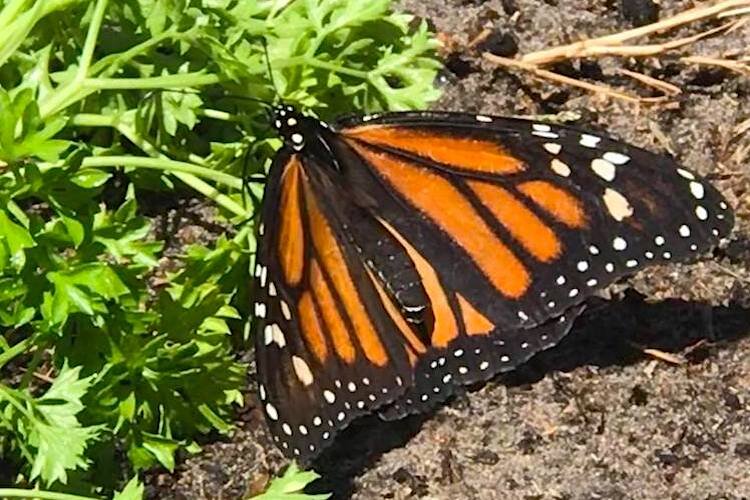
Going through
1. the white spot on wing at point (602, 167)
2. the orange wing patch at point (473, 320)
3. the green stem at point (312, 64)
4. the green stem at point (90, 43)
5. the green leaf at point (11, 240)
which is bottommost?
the orange wing patch at point (473, 320)

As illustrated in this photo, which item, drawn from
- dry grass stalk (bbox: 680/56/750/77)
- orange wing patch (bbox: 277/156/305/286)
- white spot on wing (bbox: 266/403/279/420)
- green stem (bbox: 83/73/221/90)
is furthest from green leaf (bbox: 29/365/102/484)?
dry grass stalk (bbox: 680/56/750/77)

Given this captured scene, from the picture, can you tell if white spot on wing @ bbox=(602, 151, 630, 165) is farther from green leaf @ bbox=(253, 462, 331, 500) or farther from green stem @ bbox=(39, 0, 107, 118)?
green stem @ bbox=(39, 0, 107, 118)

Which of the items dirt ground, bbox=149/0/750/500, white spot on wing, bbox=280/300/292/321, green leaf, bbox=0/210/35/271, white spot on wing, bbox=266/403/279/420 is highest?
green leaf, bbox=0/210/35/271

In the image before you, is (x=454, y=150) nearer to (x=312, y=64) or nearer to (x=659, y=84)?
(x=312, y=64)

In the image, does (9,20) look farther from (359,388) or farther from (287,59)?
(359,388)

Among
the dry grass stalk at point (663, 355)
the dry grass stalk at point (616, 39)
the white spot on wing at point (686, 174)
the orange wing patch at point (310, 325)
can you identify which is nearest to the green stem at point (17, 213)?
the orange wing patch at point (310, 325)

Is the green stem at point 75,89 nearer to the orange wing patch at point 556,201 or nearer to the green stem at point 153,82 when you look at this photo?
the green stem at point 153,82
